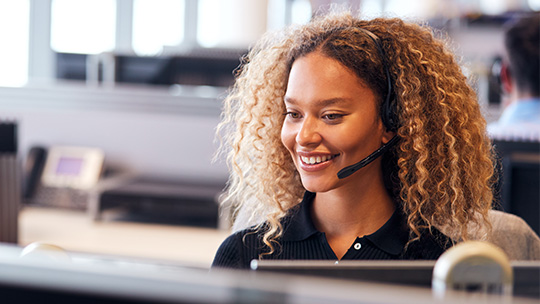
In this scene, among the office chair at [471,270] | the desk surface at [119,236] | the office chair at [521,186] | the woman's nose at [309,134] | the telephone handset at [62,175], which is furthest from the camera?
the telephone handset at [62,175]

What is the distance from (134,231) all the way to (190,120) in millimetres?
461

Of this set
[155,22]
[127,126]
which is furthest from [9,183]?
[155,22]

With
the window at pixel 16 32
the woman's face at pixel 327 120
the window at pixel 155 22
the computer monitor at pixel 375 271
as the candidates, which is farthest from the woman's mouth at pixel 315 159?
the window at pixel 16 32

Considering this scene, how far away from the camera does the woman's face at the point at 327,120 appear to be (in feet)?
3.19

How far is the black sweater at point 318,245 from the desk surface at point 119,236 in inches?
23.7

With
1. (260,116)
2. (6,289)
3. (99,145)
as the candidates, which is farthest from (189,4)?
(6,289)

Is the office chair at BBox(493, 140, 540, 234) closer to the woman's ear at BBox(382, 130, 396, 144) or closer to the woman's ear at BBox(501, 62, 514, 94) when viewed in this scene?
the woman's ear at BBox(382, 130, 396, 144)

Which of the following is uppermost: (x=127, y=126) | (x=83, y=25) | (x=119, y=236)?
(x=83, y=25)

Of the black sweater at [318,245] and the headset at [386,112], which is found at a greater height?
the headset at [386,112]

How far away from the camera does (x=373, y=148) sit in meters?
1.04

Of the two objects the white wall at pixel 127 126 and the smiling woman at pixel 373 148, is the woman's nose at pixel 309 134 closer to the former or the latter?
the smiling woman at pixel 373 148

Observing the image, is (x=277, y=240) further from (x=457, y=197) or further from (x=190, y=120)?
(x=190, y=120)

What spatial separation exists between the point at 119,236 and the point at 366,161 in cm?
104

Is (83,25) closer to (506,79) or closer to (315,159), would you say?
(506,79)
